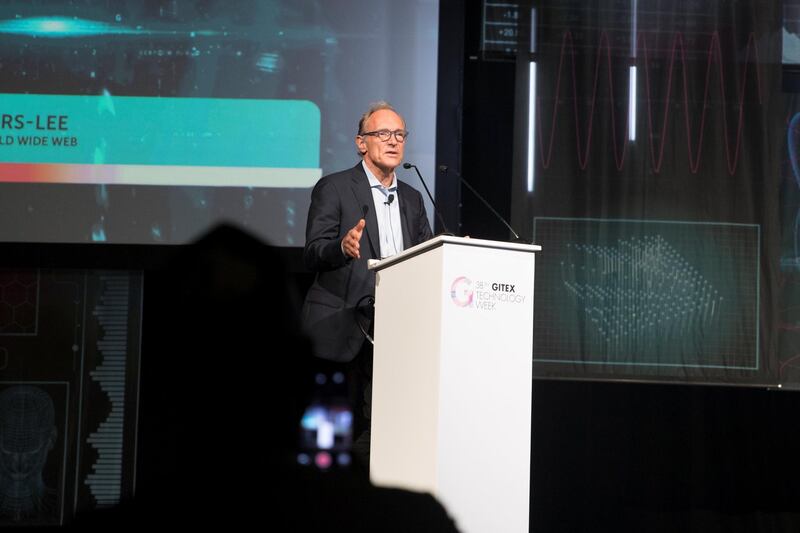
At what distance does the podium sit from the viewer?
2441 millimetres

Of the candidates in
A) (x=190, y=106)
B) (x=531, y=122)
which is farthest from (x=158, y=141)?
(x=531, y=122)

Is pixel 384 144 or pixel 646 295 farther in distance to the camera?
pixel 646 295

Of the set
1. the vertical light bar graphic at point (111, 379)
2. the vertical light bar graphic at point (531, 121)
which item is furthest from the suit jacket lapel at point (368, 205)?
the vertical light bar graphic at point (111, 379)

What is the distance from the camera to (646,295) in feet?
Answer: 13.4

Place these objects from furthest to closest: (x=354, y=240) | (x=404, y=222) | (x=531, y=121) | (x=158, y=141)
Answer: (x=531, y=121), (x=158, y=141), (x=404, y=222), (x=354, y=240)

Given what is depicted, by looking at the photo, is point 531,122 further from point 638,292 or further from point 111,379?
point 111,379

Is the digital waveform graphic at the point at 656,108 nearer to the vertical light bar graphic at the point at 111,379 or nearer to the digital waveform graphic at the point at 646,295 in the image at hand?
the digital waveform graphic at the point at 646,295

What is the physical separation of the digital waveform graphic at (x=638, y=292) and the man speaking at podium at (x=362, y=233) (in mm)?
1133

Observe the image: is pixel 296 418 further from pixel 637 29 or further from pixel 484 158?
pixel 637 29

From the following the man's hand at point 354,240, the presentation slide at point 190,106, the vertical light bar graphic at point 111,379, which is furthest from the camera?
the vertical light bar graphic at point 111,379

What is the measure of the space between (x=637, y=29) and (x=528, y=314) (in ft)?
6.98

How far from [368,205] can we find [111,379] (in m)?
1.66

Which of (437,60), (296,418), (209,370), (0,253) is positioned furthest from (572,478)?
(0,253)

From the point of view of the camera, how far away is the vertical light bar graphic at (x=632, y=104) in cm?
418
